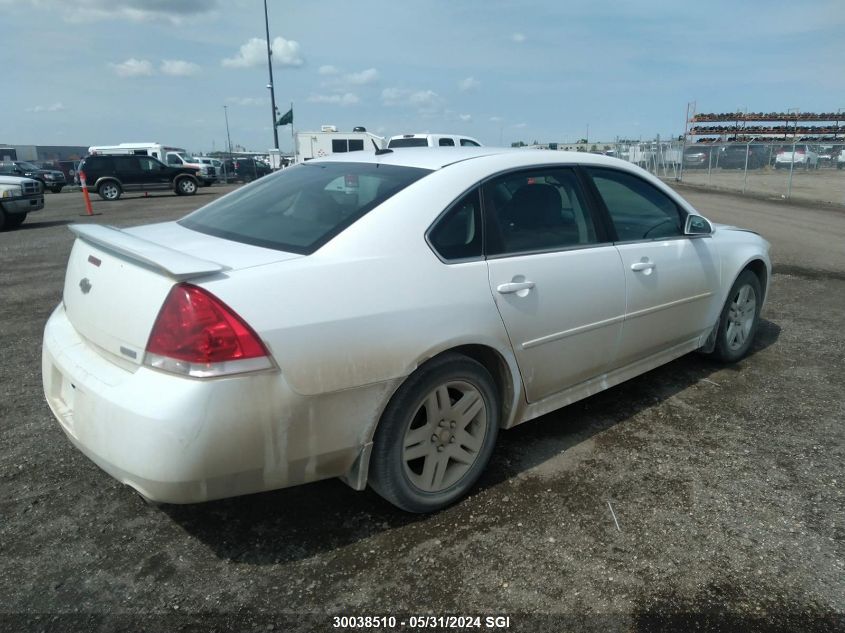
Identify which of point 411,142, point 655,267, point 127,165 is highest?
point 411,142

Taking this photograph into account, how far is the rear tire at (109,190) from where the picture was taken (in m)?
22.4

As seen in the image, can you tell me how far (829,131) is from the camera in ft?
162

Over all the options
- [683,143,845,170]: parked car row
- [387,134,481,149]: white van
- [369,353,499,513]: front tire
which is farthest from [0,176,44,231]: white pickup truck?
[683,143,845,170]: parked car row

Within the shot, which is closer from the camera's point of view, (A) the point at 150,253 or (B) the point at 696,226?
(A) the point at 150,253

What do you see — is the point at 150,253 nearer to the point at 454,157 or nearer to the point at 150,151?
the point at 454,157

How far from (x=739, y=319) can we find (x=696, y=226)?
105cm

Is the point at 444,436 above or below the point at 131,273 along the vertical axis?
below

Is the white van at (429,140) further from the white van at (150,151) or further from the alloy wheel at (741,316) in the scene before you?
the white van at (150,151)

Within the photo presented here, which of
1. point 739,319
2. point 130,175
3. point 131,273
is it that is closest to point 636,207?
point 739,319

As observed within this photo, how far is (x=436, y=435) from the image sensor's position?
263 cm

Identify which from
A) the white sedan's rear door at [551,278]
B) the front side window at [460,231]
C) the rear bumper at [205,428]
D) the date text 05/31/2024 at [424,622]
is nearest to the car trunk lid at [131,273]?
the rear bumper at [205,428]

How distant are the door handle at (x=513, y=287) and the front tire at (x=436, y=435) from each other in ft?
1.15

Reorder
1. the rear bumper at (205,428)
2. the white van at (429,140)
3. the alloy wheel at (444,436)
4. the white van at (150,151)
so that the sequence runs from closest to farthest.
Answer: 1. the rear bumper at (205,428)
2. the alloy wheel at (444,436)
3. the white van at (429,140)
4. the white van at (150,151)

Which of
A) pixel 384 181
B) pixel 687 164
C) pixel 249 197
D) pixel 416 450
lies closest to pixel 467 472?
pixel 416 450
